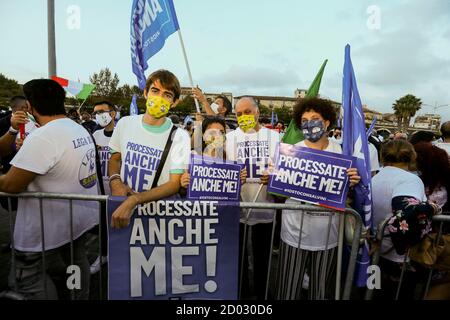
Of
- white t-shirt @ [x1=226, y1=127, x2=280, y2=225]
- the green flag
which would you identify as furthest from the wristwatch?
the green flag

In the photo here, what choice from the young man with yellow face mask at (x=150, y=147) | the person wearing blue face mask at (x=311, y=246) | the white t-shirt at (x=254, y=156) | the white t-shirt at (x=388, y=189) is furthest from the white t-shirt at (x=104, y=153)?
the white t-shirt at (x=388, y=189)

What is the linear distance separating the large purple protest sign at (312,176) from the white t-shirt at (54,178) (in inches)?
57.9

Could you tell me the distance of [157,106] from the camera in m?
2.38

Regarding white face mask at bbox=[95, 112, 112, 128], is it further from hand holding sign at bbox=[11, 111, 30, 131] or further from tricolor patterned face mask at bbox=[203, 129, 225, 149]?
tricolor patterned face mask at bbox=[203, 129, 225, 149]

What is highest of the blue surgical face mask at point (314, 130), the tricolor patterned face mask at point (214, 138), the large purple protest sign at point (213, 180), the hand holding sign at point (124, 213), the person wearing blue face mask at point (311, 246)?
the blue surgical face mask at point (314, 130)

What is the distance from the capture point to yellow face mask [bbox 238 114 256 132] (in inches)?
121

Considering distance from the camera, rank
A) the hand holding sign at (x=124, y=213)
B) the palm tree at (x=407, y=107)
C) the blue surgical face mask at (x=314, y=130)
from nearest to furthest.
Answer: the hand holding sign at (x=124, y=213), the blue surgical face mask at (x=314, y=130), the palm tree at (x=407, y=107)

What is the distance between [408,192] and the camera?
2213 millimetres

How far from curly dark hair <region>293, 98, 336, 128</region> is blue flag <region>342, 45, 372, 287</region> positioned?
0.29m

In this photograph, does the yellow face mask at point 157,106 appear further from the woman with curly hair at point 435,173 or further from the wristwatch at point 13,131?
the woman with curly hair at point 435,173

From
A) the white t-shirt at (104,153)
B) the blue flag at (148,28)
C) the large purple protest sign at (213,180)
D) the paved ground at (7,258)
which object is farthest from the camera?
the white t-shirt at (104,153)

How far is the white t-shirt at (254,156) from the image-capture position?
289cm

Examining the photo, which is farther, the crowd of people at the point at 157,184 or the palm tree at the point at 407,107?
the palm tree at the point at 407,107

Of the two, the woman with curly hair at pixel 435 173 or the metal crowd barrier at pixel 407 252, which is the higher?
the woman with curly hair at pixel 435 173
